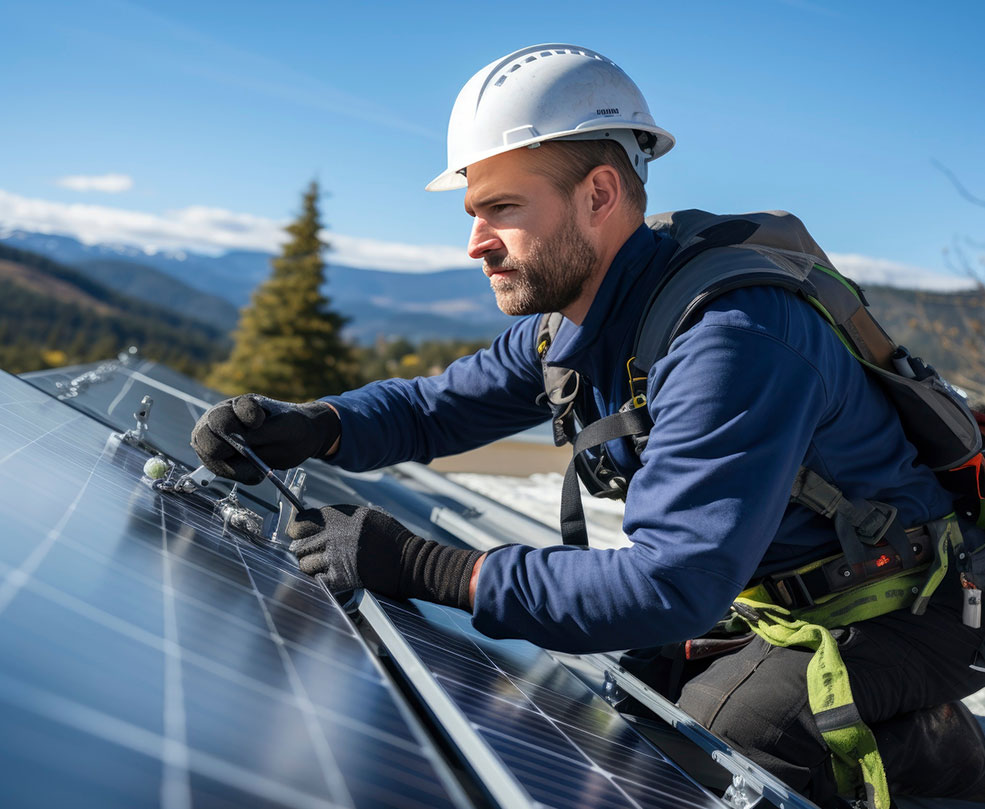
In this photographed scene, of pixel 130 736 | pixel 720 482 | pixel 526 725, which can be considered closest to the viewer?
pixel 130 736

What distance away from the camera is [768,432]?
2268mm

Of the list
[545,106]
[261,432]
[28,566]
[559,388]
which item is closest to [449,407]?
[559,388]

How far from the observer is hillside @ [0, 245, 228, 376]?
10462cm

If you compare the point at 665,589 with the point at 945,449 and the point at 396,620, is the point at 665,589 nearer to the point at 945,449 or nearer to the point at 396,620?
the point at 396,620

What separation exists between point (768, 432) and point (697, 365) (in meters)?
0.25

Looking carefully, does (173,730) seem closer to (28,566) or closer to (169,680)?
(169,680)

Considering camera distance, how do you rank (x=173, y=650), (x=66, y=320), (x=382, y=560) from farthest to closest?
1. (x=66, y=320)
2. (x=382, y=560)
3. (x=173, y=650)

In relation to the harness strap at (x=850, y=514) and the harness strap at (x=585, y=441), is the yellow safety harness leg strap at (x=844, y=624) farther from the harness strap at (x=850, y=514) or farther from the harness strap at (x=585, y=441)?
the harness strap at (x=585, y=441)

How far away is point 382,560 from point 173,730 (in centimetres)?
137

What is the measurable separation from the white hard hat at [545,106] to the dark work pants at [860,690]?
67.8 inches

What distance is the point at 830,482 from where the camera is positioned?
2645mm

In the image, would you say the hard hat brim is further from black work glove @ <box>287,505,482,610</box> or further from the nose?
black work glove @ <box>287,505,482,610</box>

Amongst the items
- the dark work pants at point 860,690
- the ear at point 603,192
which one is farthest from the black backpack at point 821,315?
the dark work pants at point 860,690

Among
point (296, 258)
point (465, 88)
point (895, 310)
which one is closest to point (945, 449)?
point (465, 88)
